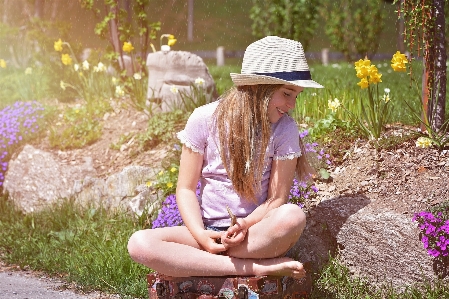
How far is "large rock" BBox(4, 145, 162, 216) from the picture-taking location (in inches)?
207

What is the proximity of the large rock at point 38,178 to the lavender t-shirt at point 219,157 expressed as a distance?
236cm

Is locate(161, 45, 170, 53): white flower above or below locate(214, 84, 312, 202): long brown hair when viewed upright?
above

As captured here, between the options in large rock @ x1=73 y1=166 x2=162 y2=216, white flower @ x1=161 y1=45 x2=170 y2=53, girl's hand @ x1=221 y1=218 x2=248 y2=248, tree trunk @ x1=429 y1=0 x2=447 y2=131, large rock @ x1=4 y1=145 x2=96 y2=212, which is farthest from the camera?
white flower @ x1=161 y1=45 x2=170 y2=53

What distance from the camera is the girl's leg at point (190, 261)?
11.2ft

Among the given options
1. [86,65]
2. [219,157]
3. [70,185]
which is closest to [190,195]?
[219,157]

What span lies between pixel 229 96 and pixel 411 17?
5.47 ft

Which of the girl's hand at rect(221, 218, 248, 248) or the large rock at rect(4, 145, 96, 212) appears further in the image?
the large rock at rect(4, 145, 96, 212)

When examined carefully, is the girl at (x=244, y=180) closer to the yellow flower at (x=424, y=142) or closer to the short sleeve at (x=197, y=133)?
the short sleeve at (x=197, y=133)

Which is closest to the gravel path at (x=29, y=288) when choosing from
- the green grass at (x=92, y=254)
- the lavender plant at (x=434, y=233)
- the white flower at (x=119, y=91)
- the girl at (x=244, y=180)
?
the green grass at (x=92, y=254)

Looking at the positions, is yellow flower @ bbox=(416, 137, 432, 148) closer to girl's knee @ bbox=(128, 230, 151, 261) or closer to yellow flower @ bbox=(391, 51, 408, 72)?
yellow flower @ bbox=(391, 51, 408, 72)

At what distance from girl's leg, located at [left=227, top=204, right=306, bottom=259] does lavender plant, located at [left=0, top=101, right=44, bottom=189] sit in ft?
11.2

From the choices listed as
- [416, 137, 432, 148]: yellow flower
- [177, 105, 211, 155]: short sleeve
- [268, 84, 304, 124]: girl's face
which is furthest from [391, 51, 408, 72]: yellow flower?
[177, 105, 211, 155]: short sleeve

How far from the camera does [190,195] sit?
3611 mm

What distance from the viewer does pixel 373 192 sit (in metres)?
4.16
